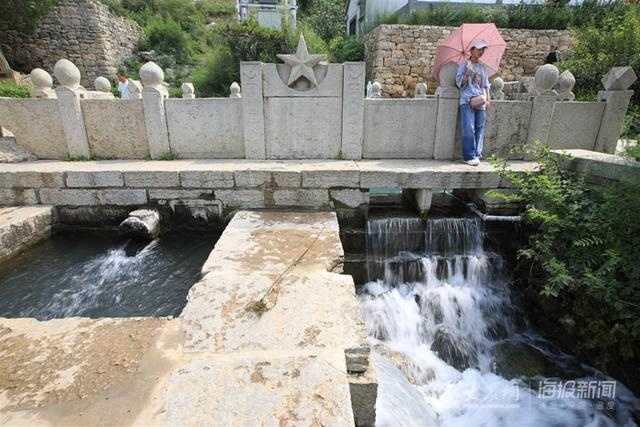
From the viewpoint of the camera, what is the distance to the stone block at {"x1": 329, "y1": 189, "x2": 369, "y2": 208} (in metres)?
4.65

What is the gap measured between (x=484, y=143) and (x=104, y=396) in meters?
5.76

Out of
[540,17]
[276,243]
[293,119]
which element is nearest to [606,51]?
[540,17]

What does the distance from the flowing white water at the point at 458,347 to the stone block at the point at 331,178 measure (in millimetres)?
683

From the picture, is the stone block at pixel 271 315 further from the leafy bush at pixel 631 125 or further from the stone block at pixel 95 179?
the leafy bush at pixel 631 125

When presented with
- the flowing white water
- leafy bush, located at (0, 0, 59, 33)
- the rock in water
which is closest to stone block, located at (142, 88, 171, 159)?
the rock in water

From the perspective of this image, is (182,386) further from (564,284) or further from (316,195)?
(564,284)

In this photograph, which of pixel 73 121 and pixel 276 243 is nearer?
pixel 276 243

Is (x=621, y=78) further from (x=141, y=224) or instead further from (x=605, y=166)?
(x=141, y=224)

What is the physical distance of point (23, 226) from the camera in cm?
424

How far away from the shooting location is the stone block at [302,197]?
15.2 ft

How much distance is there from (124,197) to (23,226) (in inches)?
46.2

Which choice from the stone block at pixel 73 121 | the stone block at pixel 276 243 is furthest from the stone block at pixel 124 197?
the stone block at pixel 276 243

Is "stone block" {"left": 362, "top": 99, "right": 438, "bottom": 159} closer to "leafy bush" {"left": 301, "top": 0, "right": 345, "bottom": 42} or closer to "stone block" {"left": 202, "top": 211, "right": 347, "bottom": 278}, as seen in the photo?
"stone block" {"left": 202, "top": 211, "right": 347, "bottom": 278}

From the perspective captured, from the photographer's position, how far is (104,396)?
5.90 ft
